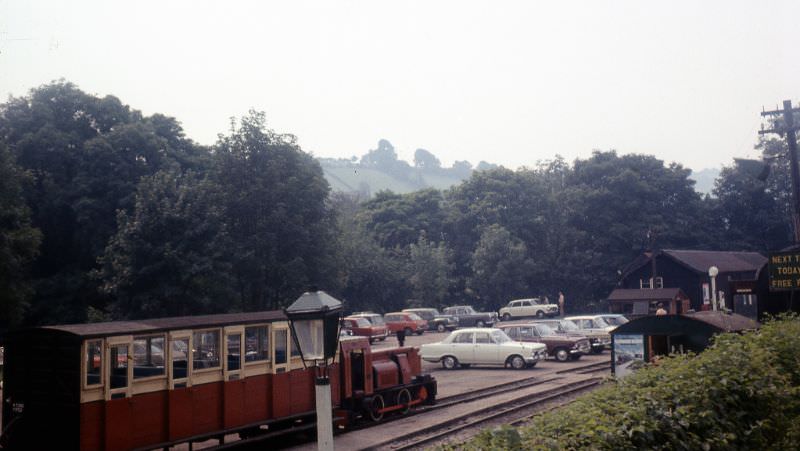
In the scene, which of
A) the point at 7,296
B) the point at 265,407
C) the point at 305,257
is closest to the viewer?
the point at 265,407

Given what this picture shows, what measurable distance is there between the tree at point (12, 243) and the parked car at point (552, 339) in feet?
72.5

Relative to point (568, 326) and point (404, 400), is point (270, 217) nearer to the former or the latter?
point (568, 326)

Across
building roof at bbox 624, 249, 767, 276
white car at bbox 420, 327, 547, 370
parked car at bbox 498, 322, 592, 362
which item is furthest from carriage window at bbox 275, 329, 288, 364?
building roof at bbox 624, 249, 767, 276

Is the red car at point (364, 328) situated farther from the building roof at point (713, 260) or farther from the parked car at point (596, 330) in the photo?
the building roof at point (713, 260)

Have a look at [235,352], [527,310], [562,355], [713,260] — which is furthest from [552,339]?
[713,260]

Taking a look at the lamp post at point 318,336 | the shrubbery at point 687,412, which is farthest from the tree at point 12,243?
the shrubbery at point 687,412

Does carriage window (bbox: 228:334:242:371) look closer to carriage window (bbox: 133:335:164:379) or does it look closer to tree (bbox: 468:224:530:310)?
carriage window (bbox: 133:335:164:379)

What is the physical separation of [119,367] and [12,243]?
22.3 metres

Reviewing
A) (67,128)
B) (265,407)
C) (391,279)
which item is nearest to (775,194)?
(391,279)

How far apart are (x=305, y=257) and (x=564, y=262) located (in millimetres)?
30309

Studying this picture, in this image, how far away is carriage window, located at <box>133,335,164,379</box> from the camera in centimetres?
1277

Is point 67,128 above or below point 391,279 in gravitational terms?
above

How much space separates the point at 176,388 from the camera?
13.3 metres

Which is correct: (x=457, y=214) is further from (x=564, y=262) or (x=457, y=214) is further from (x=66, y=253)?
(x=66, y=253)
